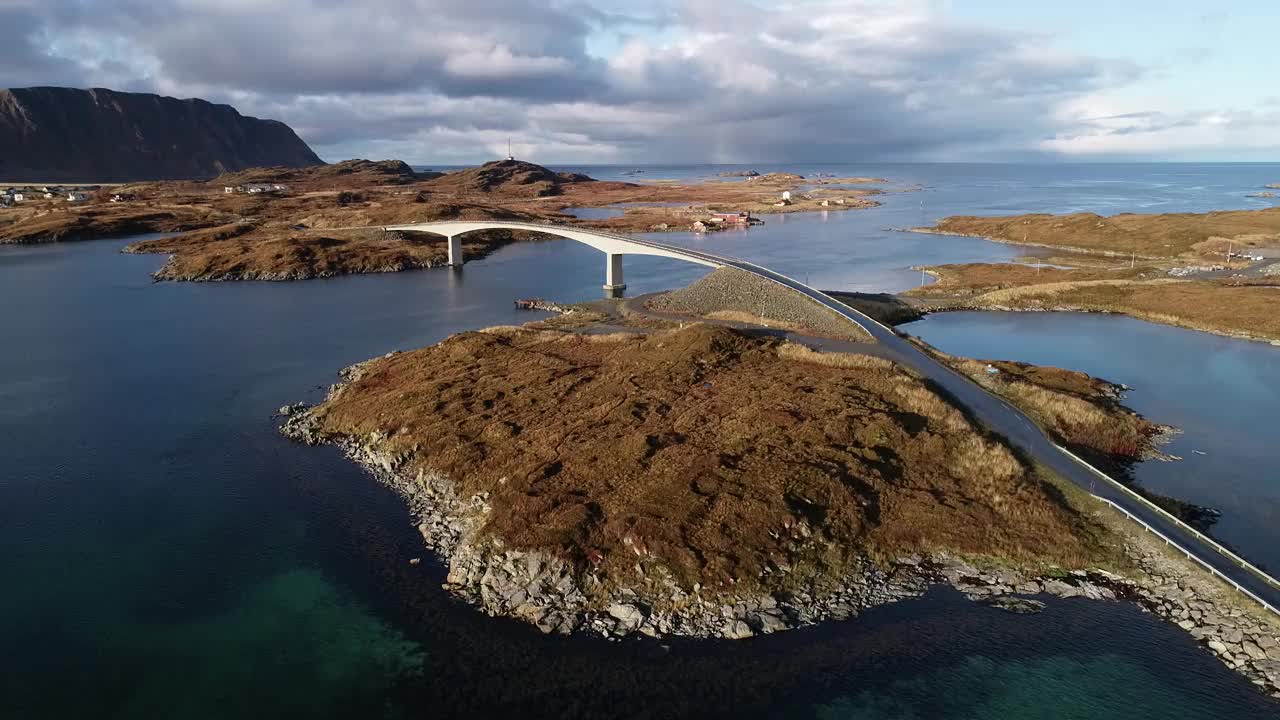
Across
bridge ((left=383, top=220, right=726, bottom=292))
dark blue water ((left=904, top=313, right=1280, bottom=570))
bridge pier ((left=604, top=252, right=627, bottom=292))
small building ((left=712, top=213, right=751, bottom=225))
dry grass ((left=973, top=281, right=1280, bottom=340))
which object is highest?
small building ((left=712, top=213, right=751, bottom=225))

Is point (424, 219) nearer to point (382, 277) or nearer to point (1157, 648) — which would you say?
point (382, 277)

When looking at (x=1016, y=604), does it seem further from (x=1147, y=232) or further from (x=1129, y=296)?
(x=1147, y=232)

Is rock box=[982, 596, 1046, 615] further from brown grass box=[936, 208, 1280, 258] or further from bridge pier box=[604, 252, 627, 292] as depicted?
brown grass box=[936, 208, 1280, 258]

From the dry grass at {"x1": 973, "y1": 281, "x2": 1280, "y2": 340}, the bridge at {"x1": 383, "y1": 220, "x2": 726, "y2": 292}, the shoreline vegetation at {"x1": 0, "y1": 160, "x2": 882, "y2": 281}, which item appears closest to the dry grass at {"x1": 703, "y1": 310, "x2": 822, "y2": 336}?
the bridge at {"x1": 383, "y1": 220, "x2": 726, "y2": 292}

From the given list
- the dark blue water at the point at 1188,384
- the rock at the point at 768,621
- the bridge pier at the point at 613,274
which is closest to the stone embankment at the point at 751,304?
the dark blue water at the point at 1188,384

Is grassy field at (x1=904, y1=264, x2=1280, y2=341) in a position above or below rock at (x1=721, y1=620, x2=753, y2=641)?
Answer: above

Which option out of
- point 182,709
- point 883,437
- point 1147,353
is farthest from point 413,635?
point 1147,353
